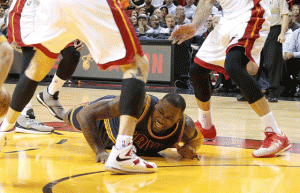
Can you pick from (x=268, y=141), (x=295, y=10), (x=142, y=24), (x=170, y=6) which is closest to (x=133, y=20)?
(x=142, y=24)

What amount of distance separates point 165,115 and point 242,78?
0.79 m

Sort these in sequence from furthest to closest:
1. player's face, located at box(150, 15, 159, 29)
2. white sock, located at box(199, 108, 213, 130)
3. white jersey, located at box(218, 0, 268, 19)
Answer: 1. player's face, located at box(150, 15, 159, 29)
2. white sock, located at box(199, 108, 213, 130)
3. white jersey, located at box(218, 0, 268, 19)

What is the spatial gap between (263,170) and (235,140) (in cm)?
109

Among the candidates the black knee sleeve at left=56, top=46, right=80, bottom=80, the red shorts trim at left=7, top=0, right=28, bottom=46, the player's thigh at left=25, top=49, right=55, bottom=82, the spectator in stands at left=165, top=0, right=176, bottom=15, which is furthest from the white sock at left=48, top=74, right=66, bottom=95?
the spectator in stands at left=165, top=0, right=176, bottom=15

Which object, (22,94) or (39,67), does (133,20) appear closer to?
(39,67)

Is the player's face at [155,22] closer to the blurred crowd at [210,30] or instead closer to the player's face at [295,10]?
the blurred crowd at [210,30]

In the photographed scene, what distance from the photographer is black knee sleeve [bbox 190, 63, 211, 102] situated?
362cm

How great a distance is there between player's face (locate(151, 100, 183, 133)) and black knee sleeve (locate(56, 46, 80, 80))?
1501 millimetres

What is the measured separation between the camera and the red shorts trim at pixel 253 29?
328 centimetres

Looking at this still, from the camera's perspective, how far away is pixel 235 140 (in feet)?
12.5

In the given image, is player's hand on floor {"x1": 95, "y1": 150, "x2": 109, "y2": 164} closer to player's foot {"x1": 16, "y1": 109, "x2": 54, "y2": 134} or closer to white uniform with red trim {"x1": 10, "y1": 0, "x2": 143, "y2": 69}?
white uniform with red trim {"x1": 10, "y1": 0, "x2": 143, "y2": 69}

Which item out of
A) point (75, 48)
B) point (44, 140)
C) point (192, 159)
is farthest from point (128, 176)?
point (75, 48)

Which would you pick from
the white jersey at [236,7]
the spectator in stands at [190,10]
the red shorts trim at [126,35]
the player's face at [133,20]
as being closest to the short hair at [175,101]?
the red shorts trim at [126,35]

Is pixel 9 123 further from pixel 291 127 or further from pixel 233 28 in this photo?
pixel 291 127
